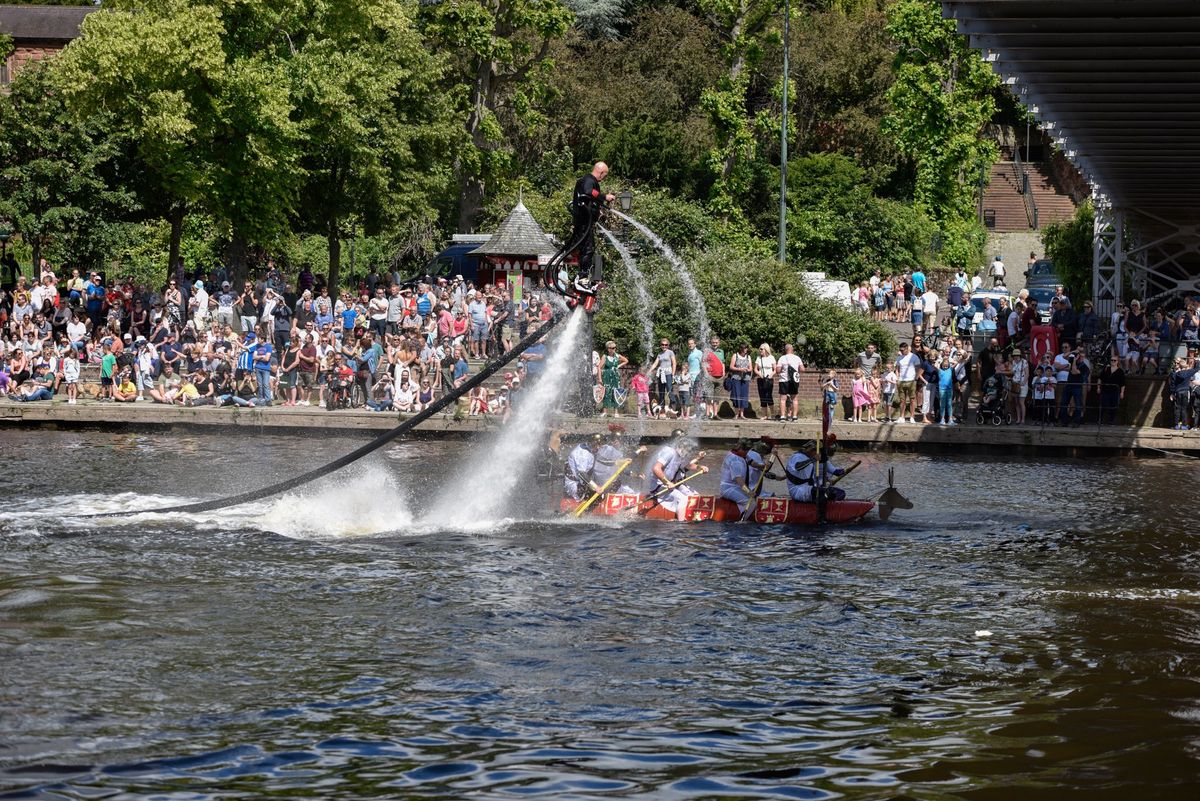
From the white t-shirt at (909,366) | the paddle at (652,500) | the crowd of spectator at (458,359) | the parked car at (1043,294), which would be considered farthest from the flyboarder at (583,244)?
the parked car at (1043,294)

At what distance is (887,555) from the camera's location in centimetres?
2209

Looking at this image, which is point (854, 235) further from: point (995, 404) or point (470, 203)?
point (995, 404)

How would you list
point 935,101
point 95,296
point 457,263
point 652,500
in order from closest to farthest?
point 652,500 < point 95,296 < point 457,263 < point 935,101

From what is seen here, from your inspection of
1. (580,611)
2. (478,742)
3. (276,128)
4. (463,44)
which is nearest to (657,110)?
(463,44)

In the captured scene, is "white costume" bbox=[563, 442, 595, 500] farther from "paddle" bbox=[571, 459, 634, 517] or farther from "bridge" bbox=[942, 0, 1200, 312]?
"bridge" bbox=[942, 0, 1200, 312]

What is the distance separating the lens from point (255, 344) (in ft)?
115

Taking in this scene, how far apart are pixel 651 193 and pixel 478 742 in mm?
37754

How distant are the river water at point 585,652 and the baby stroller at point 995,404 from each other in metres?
6.74

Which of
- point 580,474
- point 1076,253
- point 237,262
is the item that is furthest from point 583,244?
point 1076,253

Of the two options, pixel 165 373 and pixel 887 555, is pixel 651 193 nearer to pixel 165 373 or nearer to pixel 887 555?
pixel 165 373

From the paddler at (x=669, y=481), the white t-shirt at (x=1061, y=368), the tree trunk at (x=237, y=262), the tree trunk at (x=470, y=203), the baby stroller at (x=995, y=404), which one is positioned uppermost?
the tree trunk at (x=470, y=203)

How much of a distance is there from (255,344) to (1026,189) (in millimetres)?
44475

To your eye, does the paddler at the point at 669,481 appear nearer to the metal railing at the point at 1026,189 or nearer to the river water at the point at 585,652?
the river water at the point at 585,652

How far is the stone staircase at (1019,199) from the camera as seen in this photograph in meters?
69.0
